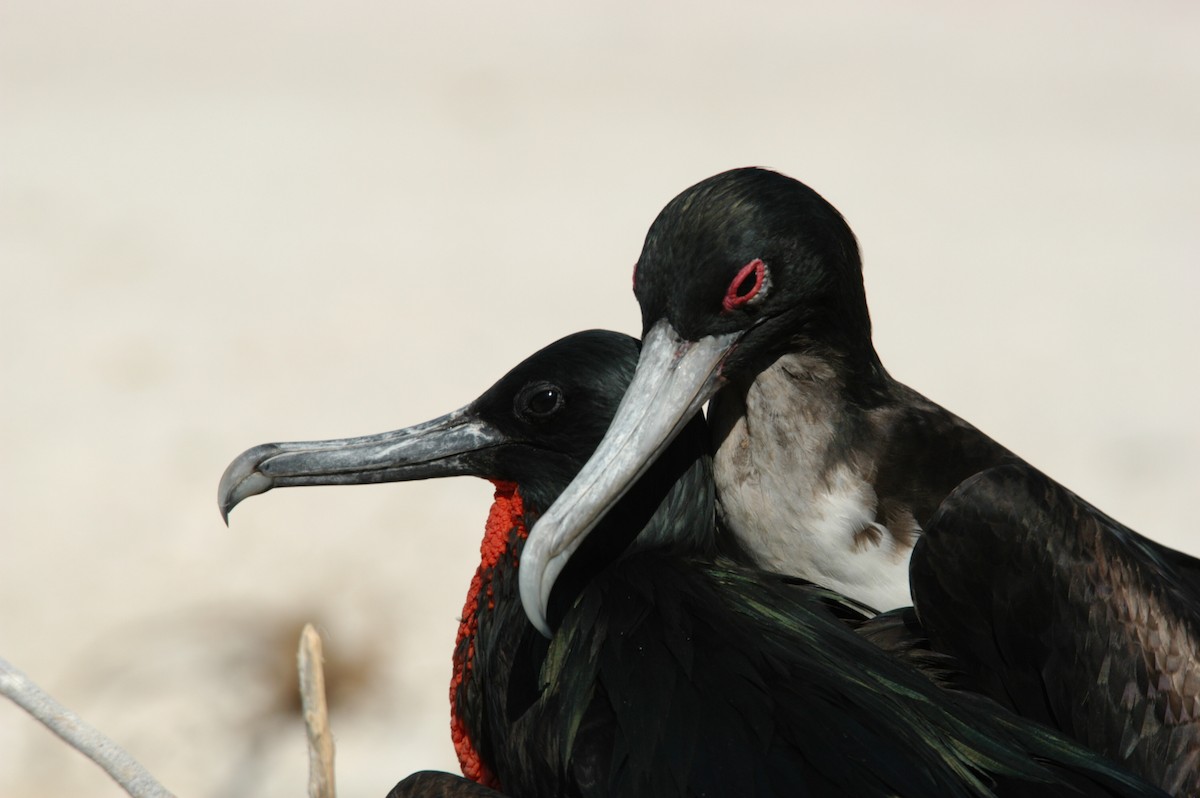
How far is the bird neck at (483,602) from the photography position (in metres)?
2.38

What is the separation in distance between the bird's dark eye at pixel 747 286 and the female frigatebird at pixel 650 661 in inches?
6.3

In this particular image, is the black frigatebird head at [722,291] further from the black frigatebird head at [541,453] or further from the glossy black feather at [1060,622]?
the glossy black feather at [1060,622]

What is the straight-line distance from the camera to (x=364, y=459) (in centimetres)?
240

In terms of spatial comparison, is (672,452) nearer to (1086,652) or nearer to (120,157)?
(1086,652)

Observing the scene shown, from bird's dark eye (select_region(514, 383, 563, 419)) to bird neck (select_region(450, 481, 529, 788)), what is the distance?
13 centimetres

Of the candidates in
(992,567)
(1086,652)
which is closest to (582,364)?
(992,567)

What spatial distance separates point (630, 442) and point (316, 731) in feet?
2.32

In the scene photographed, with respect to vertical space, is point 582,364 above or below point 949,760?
above

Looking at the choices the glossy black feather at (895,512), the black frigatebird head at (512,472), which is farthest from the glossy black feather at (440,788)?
the glossy black feather at (895,512)

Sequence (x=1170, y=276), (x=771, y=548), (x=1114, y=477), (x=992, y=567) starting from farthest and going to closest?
(x=1170, y=276), (x=1114, y=477), (x=771, y=548), (x=992, y=567)

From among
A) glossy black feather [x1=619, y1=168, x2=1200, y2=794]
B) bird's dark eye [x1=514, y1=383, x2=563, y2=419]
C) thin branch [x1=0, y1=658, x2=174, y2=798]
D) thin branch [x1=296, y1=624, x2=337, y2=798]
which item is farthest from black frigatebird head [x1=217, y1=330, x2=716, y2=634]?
thin branch [x1=0, y1=658, x2=174, y2=798]

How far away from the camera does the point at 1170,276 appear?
318 inches

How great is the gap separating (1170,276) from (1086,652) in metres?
6.20

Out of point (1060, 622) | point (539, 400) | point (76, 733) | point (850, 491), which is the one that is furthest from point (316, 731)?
point (1060, 622)
